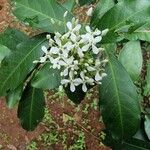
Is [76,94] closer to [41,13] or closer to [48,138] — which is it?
[41,13]

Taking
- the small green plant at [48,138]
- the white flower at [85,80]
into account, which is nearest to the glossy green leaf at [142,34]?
the white flower at [85,80]

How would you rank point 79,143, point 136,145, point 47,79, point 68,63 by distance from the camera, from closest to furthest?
point 68,63
point 47,79
point 136,145
point 79,143

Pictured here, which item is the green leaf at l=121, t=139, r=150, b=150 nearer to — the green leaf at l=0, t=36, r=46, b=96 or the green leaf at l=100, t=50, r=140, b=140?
the green leaf at l=100, t=50, r=140, b=140

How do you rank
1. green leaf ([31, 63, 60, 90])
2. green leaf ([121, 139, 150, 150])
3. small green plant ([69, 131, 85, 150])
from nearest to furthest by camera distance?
green leaf ([31, 63, 60, 90])
green leaf ([121, 139, 150, 150])
small green plant ([69, 131, 85, 150])

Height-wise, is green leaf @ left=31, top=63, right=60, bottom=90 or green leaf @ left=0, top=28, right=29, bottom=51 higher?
green leaf @ left=0, top=28, right=29, bottom=51

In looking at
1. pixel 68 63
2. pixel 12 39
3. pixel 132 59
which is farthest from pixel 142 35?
pixel 12 39

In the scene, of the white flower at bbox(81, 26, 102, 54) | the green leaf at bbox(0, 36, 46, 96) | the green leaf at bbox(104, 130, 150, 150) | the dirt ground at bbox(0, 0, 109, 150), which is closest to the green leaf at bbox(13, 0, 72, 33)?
the green leaf at bbox(0, 36, 46, 96)

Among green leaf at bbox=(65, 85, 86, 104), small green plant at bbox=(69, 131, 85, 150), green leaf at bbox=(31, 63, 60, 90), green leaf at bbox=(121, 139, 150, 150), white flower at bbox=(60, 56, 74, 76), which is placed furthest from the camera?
small green plant at bbox=(69, 131, 85, 150)
